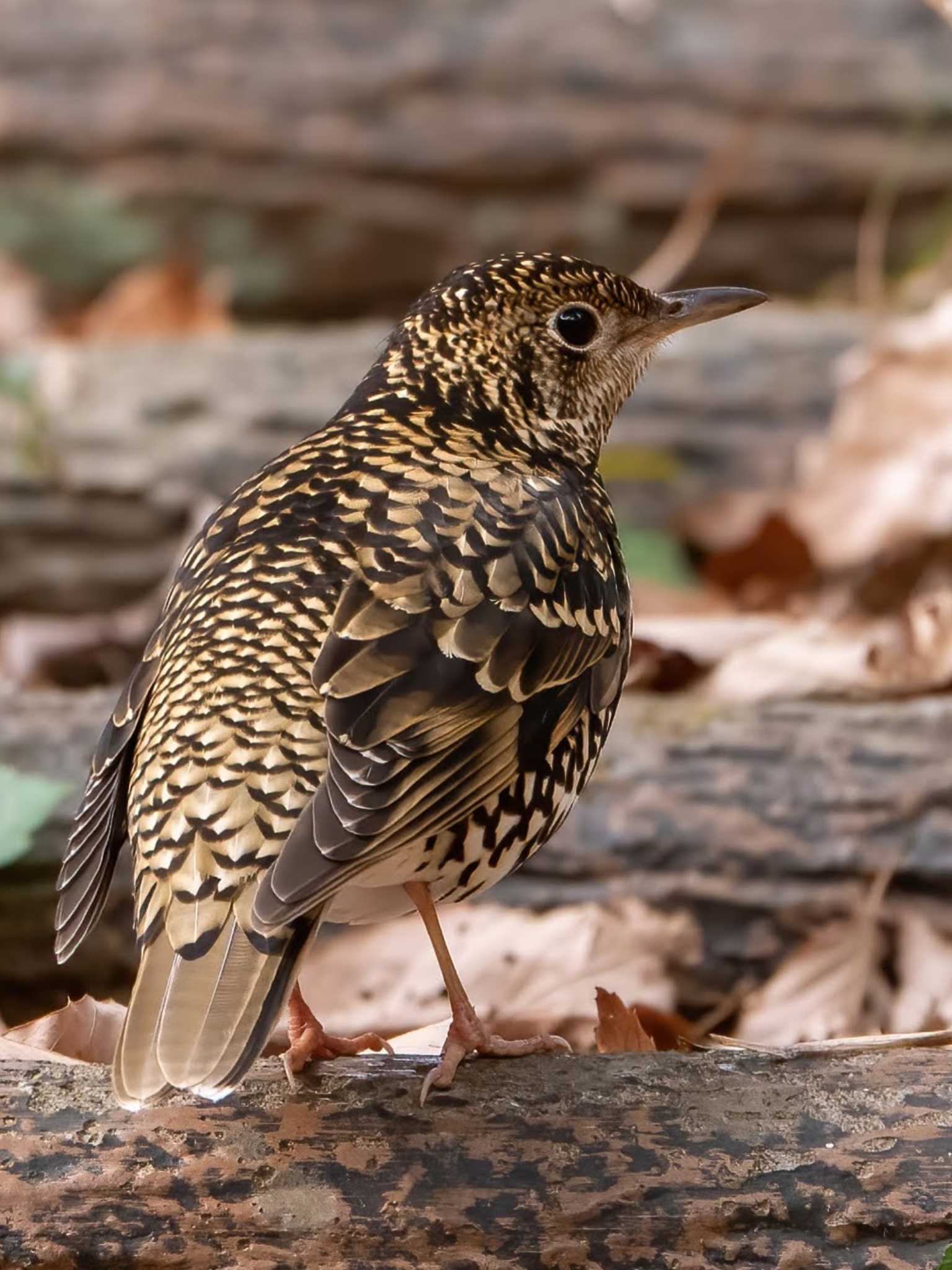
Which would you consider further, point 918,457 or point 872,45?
point 872,45

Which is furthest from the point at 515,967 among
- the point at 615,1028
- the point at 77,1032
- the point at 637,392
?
the point at 637,392

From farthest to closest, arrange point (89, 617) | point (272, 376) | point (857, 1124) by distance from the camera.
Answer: point (272, 376)
point (89, 617)
point (857, 1124)

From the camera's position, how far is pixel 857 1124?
2.99 metres

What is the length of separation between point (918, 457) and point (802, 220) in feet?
10.7

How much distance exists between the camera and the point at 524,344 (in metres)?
3.94

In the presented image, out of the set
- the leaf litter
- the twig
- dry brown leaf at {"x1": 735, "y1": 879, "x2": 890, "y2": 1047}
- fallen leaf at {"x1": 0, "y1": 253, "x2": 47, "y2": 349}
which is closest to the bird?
dry brown leaf at {"x1": 735, "y1": 879, "x2": 890, "y2": 1047}

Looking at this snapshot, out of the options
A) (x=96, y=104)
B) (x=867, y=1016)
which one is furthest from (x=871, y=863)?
(x=96, y=104)

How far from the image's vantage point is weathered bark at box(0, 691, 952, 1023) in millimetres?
4777

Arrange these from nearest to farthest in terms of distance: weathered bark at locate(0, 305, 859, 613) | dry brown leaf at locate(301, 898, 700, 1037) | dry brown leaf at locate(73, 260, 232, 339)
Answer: dry brown leaf at locate(301, 898, 700, 1037)
weathered bark at locate(0, 305, 859, 613)
dry brown leaf at locate(73, 260, 232, 339)

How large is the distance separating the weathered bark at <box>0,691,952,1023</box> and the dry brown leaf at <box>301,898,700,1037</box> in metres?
0.11

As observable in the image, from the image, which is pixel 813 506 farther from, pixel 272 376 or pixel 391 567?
pixel 391 567

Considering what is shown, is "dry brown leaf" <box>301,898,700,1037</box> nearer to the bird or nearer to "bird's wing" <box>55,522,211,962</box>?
the bird

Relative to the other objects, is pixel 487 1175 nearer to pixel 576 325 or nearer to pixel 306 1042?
pixel 306 1042

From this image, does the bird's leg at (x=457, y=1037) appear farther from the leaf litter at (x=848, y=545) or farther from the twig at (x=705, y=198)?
the twig at (x=705, y=198)
